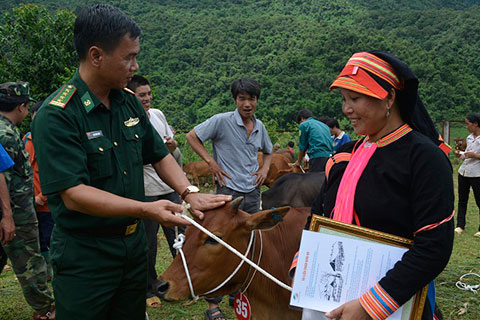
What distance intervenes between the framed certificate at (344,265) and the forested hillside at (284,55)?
20025 mm

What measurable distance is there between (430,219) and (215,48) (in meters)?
46.1

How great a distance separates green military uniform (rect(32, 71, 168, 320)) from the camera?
2.29 meters

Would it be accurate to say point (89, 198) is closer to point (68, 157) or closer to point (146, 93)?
point (68, 157)

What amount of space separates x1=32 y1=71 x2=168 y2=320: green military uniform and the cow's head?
0.27m

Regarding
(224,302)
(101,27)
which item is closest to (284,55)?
(224,302)

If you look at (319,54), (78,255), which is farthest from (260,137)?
(319,54)

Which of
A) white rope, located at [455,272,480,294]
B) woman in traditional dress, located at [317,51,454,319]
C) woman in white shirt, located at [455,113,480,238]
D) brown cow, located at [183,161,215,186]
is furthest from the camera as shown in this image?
brown cow, located at [183,161,215,186]

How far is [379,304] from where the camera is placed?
6.39 feet

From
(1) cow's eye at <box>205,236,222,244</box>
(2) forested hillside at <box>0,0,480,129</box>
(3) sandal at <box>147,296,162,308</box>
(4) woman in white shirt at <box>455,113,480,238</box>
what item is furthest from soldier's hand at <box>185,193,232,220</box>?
(2) forested hillside at <box>0,0,480,129</box>

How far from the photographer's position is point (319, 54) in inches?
1638

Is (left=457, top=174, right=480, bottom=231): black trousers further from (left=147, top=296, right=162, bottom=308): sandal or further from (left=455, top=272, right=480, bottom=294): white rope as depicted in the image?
(left=147, top=296, right=162, bottom=308): sandal

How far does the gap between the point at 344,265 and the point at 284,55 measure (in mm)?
42693

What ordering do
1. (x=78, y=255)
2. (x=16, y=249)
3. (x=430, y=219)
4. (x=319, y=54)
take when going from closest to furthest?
(x=430, y=219)
(x=78, y=255)
(x=16, y=249)
(x=319, y=54)

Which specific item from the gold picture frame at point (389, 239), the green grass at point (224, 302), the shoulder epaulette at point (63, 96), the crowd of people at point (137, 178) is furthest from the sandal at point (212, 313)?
the shoulder epaulette at point (63, 96)
